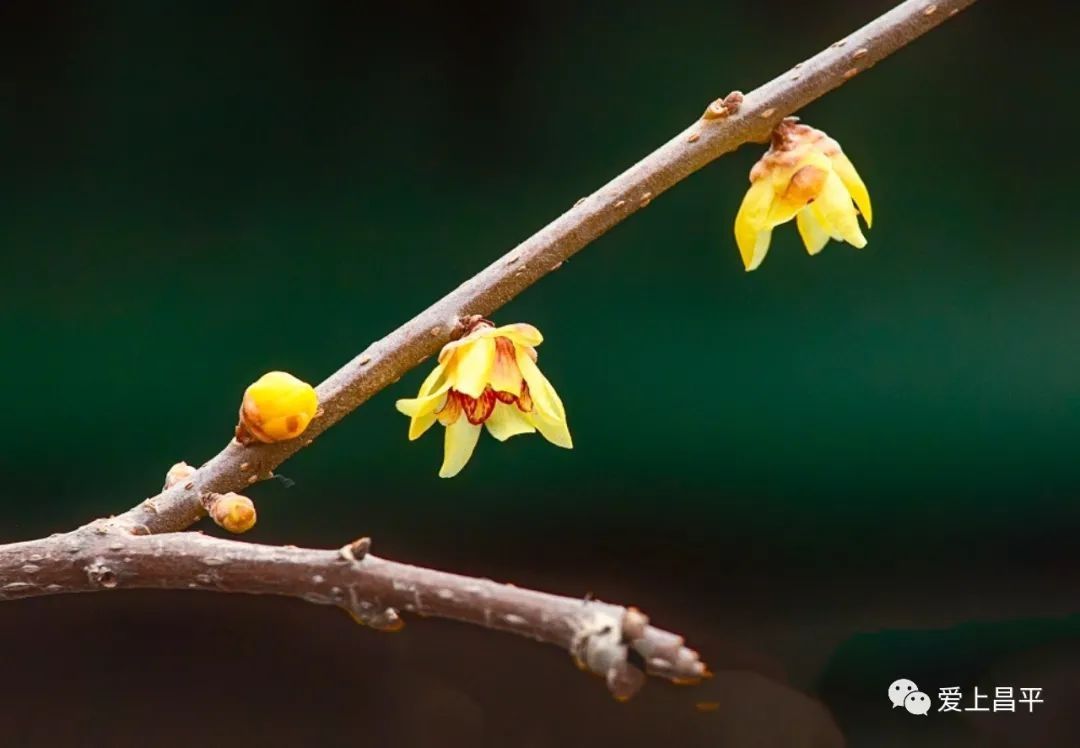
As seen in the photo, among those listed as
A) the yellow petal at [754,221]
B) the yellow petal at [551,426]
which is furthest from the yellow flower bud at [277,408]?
the yellow petal at [754,221]

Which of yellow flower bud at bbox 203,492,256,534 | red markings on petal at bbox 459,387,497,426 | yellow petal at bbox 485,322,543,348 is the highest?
yellow petal at bbox 485,322,543,348

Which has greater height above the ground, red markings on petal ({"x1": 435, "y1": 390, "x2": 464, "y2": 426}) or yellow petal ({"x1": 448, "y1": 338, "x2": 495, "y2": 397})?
red markings on petal ({"x1": 435, "y1": 390, "x2": 464, "y2": 426})

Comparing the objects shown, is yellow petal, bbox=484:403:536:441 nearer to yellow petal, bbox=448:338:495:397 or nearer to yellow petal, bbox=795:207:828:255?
yellow petal, bbox=448:338:495:397

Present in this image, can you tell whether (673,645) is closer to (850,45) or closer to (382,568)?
(382,568)

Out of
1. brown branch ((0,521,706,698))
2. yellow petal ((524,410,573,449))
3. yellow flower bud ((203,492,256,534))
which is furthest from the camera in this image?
yellow petal ((524,410,573,449))

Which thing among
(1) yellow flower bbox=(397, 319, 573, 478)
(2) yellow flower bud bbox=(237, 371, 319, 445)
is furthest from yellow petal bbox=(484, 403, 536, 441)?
(2) yellow flower bud bbox=(237, 371, 319, 445)

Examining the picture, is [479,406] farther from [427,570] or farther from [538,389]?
[427,570]

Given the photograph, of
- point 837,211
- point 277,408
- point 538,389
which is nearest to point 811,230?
point 837,211
